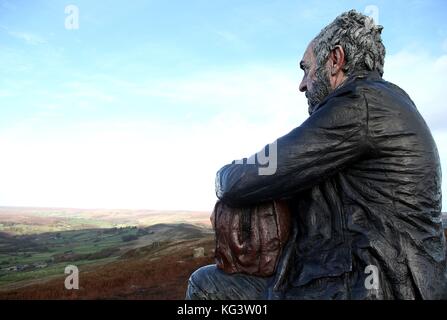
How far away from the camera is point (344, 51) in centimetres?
272

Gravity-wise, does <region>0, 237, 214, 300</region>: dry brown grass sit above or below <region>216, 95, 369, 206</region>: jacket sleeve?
below

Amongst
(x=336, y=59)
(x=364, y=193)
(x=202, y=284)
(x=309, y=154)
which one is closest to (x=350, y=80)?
(x=336, y=59)

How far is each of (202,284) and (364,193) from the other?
127cm

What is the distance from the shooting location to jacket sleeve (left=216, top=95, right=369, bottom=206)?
2291mm

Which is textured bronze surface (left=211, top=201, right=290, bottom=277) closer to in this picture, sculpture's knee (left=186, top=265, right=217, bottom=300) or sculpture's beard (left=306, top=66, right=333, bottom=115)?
sculpture's knee (left=186, top=265, right=217, bottom=300)

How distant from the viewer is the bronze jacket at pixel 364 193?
2197mm

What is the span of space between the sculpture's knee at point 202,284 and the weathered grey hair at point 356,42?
1.76m

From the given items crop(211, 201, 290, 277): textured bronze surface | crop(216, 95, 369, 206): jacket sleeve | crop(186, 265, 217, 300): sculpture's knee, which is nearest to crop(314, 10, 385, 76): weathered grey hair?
crop(216, 95, 369, 206): jacket sleeve

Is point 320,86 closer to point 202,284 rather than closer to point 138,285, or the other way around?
point 202,284

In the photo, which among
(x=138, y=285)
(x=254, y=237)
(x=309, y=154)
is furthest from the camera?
(x=138, y=285)

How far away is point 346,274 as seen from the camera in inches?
87.3
